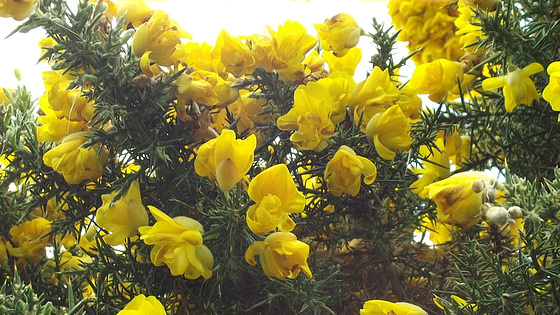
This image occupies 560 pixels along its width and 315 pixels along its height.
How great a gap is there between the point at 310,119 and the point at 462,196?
0.17 meters

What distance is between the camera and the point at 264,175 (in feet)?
1.70

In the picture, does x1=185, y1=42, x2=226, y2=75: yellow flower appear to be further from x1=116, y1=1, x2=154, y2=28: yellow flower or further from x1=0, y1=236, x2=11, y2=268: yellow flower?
x1=0, y1=236, x2=11, y2=268: yellow flower

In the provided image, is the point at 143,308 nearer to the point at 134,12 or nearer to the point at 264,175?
the point at 264,175

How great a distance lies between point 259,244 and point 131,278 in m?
0.17

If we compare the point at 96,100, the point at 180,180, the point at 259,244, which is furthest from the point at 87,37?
the point at 259,244

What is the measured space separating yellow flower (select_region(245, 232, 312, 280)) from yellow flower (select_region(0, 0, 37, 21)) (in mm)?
337

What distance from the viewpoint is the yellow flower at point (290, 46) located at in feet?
2.10

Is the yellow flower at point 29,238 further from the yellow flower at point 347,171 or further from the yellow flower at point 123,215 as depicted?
the yellow flower at point 347,171

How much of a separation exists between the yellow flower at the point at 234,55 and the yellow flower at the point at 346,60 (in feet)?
0.47

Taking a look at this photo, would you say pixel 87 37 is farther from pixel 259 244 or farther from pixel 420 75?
pixel 420 75

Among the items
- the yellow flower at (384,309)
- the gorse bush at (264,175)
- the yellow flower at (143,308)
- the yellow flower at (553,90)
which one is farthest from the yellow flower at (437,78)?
the yellow flower at (143,308)

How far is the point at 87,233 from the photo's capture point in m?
0.70

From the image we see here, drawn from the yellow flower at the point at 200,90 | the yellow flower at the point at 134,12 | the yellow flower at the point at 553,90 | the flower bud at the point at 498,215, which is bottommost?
the flower bud at the point at 498,215

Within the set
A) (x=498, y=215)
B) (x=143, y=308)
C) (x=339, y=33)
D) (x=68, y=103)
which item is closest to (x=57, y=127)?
(x=68, y=103)
